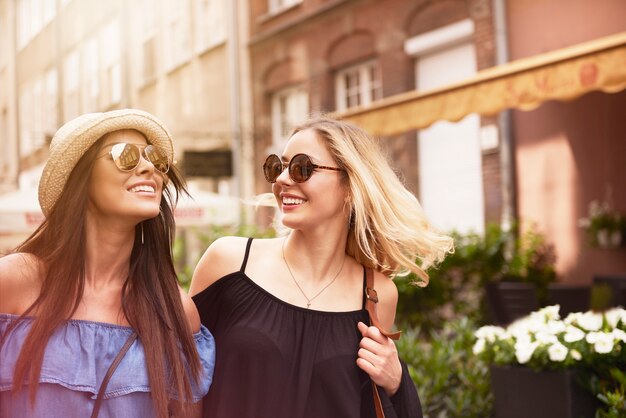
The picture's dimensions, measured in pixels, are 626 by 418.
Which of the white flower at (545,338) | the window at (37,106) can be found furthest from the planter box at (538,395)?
the window at (37,106)

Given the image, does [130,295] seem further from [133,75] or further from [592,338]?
[133,75]

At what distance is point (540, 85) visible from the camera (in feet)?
22.4

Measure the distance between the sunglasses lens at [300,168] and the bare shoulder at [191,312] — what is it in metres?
0.54

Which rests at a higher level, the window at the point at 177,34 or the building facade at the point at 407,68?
the window at the point at 177,34

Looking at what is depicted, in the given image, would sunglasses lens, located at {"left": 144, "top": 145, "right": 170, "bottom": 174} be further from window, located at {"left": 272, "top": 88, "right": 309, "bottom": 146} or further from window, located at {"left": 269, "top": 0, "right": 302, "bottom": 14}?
window, located at {"left": 269, "top": 0, "right": 302, "bottom": 14}

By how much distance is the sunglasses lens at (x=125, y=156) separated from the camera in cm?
239

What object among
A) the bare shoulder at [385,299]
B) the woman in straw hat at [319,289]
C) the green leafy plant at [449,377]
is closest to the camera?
the woman in straw hat at [319,289]

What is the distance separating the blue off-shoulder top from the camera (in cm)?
225

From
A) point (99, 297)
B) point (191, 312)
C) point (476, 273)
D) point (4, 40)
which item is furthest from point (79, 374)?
point (4, 40)

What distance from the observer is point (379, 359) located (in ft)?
9.04

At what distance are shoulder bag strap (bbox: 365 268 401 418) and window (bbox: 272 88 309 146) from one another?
13.5 m

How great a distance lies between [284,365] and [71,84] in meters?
25.9

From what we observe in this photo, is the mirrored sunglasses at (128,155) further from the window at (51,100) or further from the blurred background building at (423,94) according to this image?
the window at (51,100)

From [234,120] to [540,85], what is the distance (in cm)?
1178
